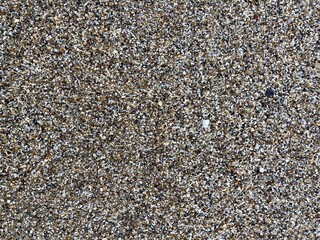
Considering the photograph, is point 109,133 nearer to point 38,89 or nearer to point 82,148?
point 82,148

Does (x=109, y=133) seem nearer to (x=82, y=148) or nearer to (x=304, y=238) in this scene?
(x=82, y=148)

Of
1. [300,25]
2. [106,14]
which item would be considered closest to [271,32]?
[300,25]

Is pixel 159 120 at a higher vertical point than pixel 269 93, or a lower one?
lower

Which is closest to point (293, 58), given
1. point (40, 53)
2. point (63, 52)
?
point (63, 52)

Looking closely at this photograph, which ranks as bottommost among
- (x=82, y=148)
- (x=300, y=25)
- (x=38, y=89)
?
(x=82, y=148)

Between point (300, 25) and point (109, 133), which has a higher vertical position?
point (300, 25)

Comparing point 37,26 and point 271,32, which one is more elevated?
point 271,32
